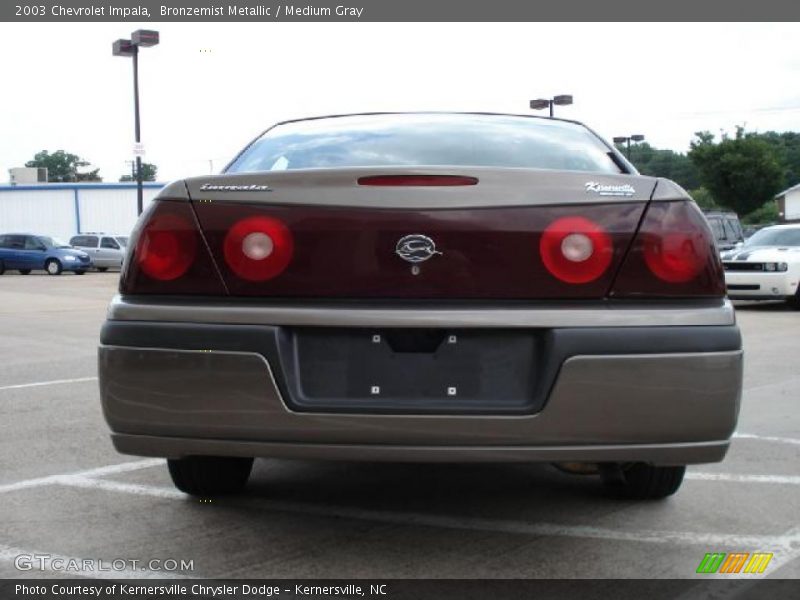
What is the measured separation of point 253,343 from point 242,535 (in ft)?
3.09

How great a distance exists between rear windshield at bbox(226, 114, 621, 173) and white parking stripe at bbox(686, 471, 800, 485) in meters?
1.58

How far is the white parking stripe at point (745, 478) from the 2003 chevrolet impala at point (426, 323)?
59.7 inches

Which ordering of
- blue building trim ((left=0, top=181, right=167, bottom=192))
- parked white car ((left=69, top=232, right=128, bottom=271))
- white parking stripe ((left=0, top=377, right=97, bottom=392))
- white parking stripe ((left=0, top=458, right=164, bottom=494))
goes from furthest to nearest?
blue building trim ((left=0, top=181, right=167, bottom=192)), parked white car ((left=69, top=232, right=128, bottom=271)), white parking stripe ((left=0, top=377, right=97, bottom=392)), white parking stripe ((left=0, top=458, right=164, bottom=494))

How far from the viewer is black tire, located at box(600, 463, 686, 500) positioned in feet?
12.0

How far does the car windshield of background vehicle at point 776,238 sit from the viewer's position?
49.5ft

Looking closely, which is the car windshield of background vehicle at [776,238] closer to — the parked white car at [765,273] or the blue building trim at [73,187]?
the parked white car at [765,273]

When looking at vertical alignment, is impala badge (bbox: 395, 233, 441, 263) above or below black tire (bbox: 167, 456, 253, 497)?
above

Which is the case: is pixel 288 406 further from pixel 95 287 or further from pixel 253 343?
pixel 95 287

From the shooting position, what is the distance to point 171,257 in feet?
9.44

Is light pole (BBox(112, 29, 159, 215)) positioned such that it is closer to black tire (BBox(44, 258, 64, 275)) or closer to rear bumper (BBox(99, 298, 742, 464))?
black tire (BBox(44, 258, 64, 275))

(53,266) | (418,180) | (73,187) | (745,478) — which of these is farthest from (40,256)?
(418,180)

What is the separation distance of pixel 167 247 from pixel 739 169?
175 ft

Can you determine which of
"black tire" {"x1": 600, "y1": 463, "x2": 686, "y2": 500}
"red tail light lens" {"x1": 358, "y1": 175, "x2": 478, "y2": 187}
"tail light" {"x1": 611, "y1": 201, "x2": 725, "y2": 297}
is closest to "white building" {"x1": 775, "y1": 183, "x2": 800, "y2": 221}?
"black tire" {"x1": 600, "y1": 463, "x2": 686, "y2": 500}

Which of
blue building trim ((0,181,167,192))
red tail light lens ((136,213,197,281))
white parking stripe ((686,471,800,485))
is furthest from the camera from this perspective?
blue building trim ((0,181,167,192))
